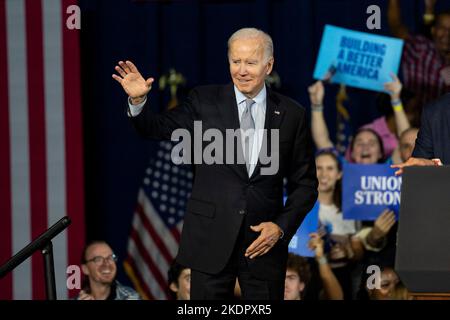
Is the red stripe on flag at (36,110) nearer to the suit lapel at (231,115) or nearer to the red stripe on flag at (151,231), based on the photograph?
the red stripe on flag at (151,231)

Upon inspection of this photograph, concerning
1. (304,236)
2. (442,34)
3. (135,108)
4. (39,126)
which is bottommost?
(304,236)

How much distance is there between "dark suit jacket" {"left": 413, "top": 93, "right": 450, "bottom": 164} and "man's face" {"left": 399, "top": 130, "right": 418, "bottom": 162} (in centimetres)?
189

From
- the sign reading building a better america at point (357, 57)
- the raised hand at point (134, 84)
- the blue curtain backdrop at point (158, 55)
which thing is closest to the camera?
the raised hand at point (134, 84)

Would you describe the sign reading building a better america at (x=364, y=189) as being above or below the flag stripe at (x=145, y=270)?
above

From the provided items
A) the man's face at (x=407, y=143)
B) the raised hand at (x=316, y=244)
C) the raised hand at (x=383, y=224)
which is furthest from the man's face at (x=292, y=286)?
the man's face at (x=407, y=143)

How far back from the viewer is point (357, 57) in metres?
5.83

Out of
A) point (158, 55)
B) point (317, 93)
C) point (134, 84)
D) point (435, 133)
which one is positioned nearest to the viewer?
point (134, 84)

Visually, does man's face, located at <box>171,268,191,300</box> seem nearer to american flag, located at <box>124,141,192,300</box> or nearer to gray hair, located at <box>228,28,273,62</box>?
american flag, located at <box>124,141,192,300</box>

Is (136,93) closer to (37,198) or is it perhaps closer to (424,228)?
(424,228)

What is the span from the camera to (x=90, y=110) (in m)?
6.16

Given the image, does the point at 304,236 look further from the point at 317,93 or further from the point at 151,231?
the point at 151,231

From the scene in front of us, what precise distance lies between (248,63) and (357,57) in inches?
103

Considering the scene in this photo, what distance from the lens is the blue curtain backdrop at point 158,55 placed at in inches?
235

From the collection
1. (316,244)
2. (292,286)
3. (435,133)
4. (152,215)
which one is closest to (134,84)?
(435,133)
